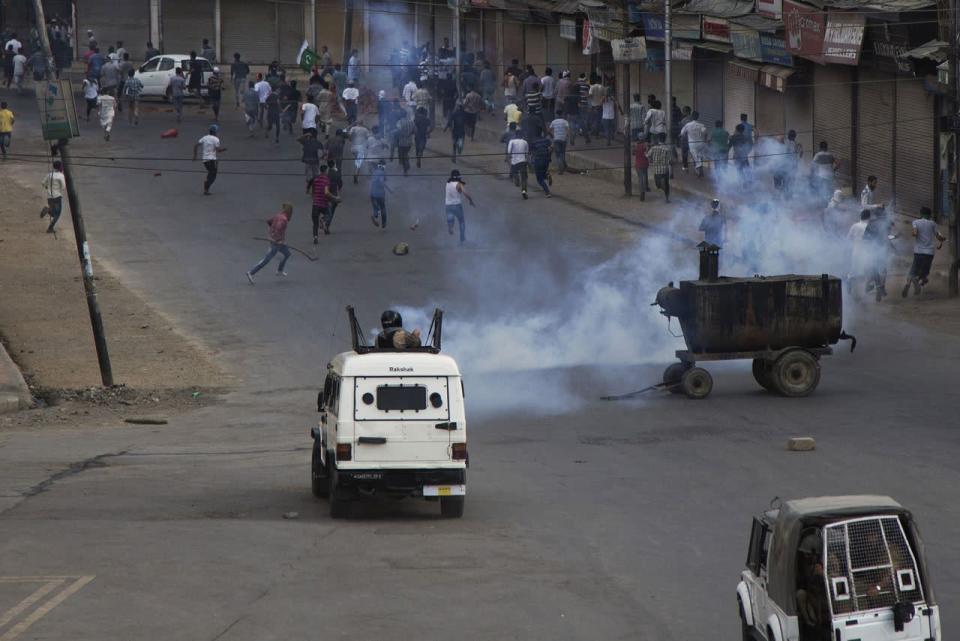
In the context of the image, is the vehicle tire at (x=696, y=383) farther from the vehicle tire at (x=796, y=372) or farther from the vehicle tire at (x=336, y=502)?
the vehicle tire at (x=336, y=502)

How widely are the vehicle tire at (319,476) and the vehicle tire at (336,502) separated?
630mm

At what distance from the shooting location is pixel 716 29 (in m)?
42.6

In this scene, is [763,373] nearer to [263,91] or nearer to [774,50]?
[774,50]

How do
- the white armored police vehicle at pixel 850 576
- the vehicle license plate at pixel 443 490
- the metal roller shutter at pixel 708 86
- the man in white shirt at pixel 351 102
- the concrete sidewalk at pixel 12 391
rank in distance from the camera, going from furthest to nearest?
1. the man in white shirt at pixel 351 102
2. the metal roller shutter at pixel 708 86
3. the concrete sidewalk at pixel 12 391
4. the vehicle license plate at pixel 443 490
5. the white armored police vehicle at pixel 850 576

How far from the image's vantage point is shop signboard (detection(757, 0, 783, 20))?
129ft

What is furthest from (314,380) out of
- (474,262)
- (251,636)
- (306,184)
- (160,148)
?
(160,148)

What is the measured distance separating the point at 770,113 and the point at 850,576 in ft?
111

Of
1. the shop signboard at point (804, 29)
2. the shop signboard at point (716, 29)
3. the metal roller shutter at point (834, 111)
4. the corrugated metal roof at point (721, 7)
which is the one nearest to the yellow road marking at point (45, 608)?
the shop signboard at point (804, 29)

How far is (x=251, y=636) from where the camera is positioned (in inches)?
452

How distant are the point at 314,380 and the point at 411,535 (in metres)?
9.95

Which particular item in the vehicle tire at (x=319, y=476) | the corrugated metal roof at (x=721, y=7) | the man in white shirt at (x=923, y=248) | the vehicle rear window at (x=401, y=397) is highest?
the corrugated metal roof at (x=721, y=7)

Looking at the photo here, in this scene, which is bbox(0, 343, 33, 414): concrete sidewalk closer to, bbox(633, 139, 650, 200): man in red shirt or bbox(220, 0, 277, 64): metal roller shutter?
bbox(633, 139, 650, 200): man in red shirt

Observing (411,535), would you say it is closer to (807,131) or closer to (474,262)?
(474,262)

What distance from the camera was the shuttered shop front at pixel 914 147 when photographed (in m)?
34.2
